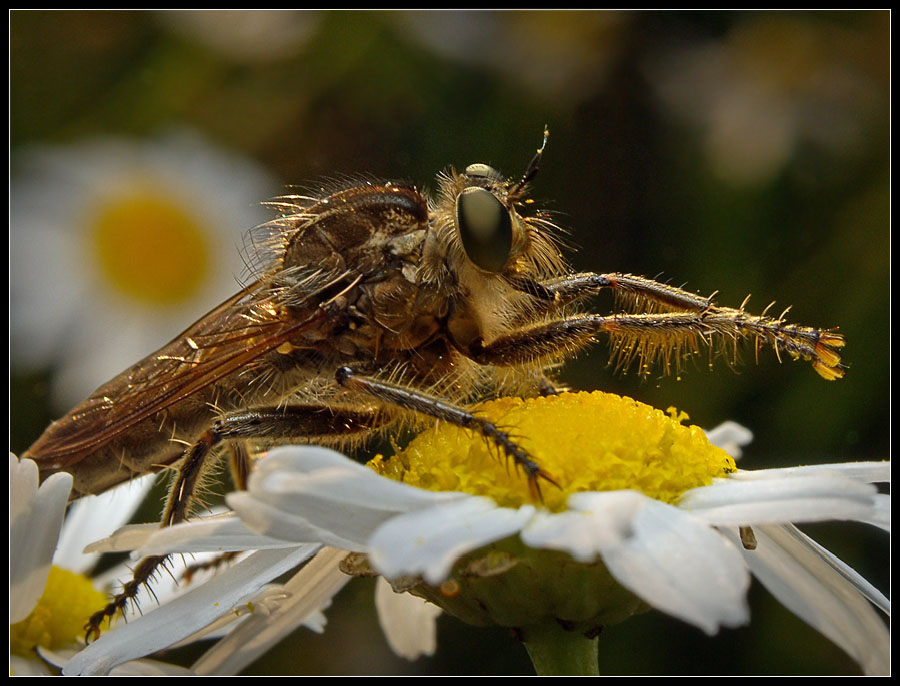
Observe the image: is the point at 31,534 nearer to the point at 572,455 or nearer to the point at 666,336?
the point at 572,455

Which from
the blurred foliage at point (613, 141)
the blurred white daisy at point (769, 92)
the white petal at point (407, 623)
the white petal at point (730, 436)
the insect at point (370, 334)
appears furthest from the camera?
the blurred white daisy at point (769, 92)

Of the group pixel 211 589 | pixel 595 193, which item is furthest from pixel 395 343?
pixel 595 193

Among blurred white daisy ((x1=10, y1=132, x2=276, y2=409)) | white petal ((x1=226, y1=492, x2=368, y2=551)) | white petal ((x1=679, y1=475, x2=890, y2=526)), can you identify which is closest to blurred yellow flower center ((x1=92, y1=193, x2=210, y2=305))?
blurred white daisy ((x1=10, y1=132, x2=276, y2=409))

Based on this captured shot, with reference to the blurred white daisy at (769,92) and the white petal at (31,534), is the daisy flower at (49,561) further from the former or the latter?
the blurred white daisy at (769,92)

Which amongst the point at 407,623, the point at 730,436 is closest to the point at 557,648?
the point at 407,623

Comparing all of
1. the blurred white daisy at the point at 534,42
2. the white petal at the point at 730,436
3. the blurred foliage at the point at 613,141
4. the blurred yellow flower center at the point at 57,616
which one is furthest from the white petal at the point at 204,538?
the blurred white daisy at the point at 534,42

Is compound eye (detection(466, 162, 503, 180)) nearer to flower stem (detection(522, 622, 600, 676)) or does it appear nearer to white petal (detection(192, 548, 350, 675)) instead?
white petal (detection(192, 548, 350, 675))
